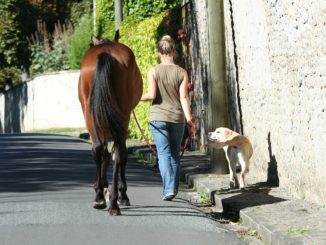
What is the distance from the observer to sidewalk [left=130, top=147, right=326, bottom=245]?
820 centimetres

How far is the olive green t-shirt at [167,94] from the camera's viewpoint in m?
10.9

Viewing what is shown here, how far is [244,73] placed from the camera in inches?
539

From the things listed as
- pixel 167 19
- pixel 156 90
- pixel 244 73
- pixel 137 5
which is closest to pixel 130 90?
pixel 156 90

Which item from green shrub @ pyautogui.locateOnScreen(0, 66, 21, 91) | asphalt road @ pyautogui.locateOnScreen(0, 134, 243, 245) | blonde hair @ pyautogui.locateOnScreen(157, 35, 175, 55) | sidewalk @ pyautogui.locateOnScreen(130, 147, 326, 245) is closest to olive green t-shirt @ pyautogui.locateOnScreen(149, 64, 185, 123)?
blonde hair @ pyautogui.locateOnScreen(157, 35, 175, 55)

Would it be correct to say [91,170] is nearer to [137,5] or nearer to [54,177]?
[54,177]

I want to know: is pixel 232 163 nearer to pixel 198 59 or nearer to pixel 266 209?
pixel 266 209

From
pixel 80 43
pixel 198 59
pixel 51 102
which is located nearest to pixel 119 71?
pixel 198 59

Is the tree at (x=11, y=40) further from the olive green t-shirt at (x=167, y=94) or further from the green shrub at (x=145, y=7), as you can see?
the olive green t-shirt at (x=167, y=94)

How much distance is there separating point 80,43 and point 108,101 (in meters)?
30.7

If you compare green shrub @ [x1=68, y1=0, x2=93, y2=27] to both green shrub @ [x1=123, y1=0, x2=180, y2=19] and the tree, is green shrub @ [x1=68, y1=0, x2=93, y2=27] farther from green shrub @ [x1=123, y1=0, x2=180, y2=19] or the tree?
green shrub @ [x1=123, y1=0, x2=180, y2=19]

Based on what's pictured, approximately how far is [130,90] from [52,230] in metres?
2.19

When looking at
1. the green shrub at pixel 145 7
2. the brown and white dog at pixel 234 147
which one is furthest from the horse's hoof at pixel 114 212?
the green shrub at pixel 145 7

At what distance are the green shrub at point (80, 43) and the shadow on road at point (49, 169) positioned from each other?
18.8m

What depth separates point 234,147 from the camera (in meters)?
11.8
